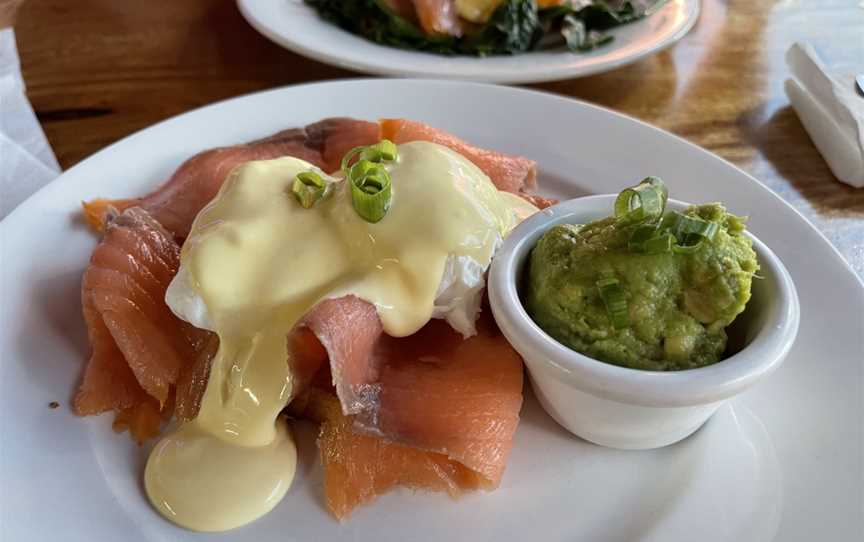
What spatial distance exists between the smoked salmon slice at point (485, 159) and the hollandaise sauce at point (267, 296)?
0.38 m

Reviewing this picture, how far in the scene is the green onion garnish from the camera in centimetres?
157

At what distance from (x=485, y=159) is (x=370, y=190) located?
1.75 feet

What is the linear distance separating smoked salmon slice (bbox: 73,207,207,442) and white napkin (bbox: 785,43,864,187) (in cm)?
209

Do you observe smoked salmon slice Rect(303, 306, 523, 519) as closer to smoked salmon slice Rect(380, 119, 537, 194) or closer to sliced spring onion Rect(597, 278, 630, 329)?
sliced spring onion Rect(597, 278, 630, 329)

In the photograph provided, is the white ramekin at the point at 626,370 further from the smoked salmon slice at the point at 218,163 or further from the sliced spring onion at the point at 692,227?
the smoked salmon slice at the point at 218,163

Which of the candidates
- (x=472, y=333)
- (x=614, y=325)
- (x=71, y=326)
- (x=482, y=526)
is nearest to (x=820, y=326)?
(x=614, y=325)

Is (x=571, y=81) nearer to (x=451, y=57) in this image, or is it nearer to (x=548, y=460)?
(x=451, y=57)

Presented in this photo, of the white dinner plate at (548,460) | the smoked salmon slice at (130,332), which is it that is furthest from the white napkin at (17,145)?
the smoked salmon slice at (130,332)

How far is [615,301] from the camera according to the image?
1.28m

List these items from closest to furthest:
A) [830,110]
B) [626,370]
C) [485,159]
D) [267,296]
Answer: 1. [626,370]
2. [267,296]
3. [485,159]
4. [830,110]

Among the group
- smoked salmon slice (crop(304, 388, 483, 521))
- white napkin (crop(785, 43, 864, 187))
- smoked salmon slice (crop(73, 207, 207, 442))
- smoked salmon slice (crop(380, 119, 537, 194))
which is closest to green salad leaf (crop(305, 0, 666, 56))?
white napkin (crop(785, 43, 864, 187))

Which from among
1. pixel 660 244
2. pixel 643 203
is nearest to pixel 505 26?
pixel 643 203

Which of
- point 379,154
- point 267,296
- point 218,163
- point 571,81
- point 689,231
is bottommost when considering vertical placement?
point 571,81

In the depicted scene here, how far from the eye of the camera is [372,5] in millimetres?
2904
